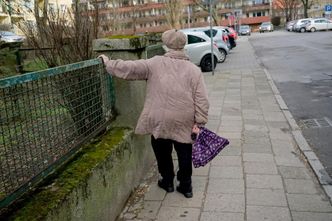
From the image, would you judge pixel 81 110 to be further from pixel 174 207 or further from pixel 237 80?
pixel 237 80

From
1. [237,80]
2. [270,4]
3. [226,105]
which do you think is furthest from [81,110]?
[270,4]

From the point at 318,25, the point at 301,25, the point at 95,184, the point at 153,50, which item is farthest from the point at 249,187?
the point at 301,25

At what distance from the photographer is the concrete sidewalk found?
4074 millimetres

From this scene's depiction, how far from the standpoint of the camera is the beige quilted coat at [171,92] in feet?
13.1

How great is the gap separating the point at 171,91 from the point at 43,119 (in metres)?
1.20

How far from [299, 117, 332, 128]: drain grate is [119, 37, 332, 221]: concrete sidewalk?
417mm

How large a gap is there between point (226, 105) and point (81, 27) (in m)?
5.05

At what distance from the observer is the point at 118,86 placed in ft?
15.8

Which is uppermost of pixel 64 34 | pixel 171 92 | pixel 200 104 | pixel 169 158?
pixel 64 34

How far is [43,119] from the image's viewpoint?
3.37 metres

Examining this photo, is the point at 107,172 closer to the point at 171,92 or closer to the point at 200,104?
the point at 171,92

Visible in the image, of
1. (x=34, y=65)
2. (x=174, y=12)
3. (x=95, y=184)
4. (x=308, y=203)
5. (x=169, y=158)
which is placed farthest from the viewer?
(x=174, y=12)

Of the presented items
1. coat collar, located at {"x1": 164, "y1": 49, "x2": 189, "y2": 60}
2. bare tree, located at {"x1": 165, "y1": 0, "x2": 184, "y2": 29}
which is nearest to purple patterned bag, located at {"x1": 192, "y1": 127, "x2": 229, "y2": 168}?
coat collar, located at {"x1": 164, "y1": 49, "x2": 189, "y2": 60}

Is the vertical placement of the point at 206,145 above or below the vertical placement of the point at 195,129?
below
